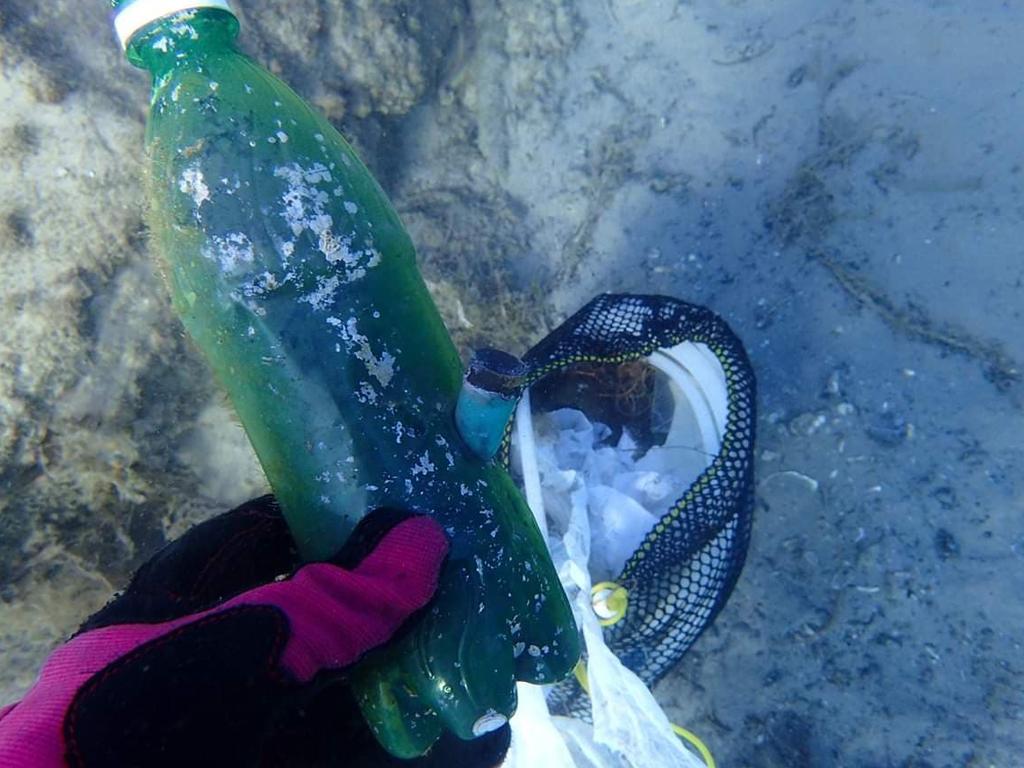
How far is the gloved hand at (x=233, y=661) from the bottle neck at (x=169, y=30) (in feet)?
3.77

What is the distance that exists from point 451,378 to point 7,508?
1.64 metres

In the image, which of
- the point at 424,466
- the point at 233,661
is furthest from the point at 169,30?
the point at 233,661

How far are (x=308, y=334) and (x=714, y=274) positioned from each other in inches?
71.8

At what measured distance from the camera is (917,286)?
2516 millimetres

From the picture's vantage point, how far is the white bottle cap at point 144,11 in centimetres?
154

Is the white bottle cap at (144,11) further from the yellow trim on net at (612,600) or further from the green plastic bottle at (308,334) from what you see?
the yellow trim on net at (612,600)

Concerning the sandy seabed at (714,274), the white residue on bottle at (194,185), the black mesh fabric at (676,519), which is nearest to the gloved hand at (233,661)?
the black mesh fabric at (676,519)

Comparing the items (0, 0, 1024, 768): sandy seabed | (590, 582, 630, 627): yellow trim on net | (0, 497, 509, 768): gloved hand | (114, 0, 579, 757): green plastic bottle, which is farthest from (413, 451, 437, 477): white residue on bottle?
(0, 0, 1024, 768): sandy seabed

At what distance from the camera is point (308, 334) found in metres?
1.55

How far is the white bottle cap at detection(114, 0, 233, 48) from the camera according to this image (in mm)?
1537

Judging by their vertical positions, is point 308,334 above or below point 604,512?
above

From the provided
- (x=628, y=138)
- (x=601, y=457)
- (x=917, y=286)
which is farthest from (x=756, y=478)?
(x=628, y=138)

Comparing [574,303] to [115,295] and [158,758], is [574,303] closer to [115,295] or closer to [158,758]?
[115,295]

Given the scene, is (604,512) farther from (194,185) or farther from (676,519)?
(194,185)
